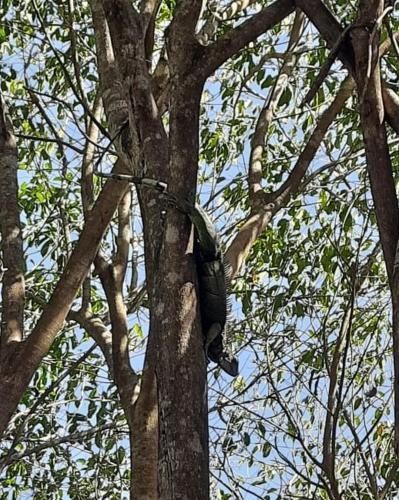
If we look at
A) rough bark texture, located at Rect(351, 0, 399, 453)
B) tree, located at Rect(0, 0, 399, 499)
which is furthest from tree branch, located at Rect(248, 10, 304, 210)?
rough bark texture, located at Rect(351, 0, 399, 453)

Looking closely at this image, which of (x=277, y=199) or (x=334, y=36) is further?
(x=277, y=199)

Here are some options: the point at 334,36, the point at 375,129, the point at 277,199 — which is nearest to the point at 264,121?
the point at 277,199

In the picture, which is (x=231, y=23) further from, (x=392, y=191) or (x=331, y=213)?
(x=392, y=191)

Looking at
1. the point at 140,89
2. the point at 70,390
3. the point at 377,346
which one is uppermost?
the point at 70,390

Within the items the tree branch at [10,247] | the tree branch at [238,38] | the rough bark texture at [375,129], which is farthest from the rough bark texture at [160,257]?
the rough bark texture at [375,129]

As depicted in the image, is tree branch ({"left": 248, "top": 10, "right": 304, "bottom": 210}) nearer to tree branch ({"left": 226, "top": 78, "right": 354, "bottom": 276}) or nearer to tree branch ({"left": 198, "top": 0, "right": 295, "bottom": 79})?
tree branch ({"left": 226, "top": 78, "right": 354, "bottom": 276})

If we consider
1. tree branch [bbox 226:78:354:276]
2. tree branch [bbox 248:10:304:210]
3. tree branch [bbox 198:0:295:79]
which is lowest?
tree branch [bbox 198:0:295:79]

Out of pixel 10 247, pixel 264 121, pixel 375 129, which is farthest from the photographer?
pixel 264 121

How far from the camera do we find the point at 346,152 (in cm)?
465

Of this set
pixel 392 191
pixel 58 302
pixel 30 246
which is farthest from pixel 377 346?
pixel 392 191

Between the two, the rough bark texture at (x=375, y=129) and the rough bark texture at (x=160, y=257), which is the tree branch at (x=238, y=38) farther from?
the rough bark texture at (x=375, y=129)

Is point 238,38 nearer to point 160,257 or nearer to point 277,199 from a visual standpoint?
point 160,257

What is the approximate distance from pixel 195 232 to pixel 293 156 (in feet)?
9.46

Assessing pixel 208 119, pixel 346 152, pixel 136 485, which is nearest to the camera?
pixel 136 485
